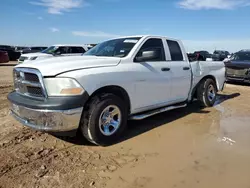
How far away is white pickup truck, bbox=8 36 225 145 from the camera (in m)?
3.71

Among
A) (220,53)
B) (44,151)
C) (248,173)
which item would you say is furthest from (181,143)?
(220,53)

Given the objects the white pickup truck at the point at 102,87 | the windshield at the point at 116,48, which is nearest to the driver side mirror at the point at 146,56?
the white pickup truck at the point at 102,87

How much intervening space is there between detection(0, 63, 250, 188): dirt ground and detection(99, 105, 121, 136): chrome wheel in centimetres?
27

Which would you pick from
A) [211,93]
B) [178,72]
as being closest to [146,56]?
[178,72]

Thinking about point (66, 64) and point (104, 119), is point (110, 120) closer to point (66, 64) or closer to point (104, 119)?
point (104, 119)

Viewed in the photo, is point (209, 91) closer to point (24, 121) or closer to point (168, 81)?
point (168, 81)

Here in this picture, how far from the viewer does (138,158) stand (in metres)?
3.83

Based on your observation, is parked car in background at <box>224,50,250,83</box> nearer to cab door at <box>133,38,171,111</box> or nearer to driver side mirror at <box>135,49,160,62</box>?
cab door at <box>133,38,171,111</box>

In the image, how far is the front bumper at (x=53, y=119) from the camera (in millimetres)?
3652

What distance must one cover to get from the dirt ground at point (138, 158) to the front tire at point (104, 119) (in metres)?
0.19

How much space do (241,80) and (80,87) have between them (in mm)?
9998

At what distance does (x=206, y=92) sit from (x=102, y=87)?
3679 mm

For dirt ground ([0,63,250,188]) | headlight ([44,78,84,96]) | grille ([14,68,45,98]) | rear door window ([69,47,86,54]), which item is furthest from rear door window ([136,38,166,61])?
rear door window ([69,47,86,54])

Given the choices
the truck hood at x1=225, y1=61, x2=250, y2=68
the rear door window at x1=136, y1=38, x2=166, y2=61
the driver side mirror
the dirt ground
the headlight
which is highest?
the rear door window at x1=136, y1=38, x2=166, y2=61
